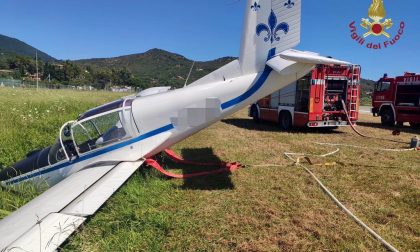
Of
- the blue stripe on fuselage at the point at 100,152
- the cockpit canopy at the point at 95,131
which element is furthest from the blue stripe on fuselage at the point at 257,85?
the cockpit canopy at the point at 95,131

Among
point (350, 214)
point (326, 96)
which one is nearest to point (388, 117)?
point (326, 96)

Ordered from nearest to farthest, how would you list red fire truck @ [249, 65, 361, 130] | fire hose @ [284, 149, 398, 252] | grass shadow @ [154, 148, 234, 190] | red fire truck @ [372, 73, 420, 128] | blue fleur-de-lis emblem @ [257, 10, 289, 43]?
fire hose @ [284, 149, 398, 252] < blue fleur-de-lis emblem @ [257, 10, 289, 43] < grass shadow @ [154, 148, 234, 190] < red fire truck @ [249, 65, 361, 130] < red fire truck @ [372, 73, 420, 128]

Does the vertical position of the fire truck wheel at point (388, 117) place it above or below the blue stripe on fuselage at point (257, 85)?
below

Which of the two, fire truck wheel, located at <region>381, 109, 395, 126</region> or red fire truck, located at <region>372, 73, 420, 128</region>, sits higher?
red fire truck, located at <region>372, 73, 420, 128</region>

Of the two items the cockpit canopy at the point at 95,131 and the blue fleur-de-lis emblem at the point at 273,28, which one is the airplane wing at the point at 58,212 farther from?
the blue fleur-de-lis emblem at the point at 273,28

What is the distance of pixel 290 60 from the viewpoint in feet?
23.4

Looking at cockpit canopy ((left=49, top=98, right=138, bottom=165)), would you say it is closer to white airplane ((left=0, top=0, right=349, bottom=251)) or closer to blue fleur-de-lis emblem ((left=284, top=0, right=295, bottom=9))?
white airplane ((left=0, top=0, right=349, bottom=251))

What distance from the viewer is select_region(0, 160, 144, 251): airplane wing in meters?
3.63

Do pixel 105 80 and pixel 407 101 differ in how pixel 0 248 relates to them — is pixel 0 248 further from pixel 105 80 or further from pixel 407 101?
pixel 105 80

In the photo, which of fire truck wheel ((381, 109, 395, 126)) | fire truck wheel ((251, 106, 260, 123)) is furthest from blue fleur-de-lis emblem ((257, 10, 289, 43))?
fire truck wheel ((381, 109, 395, 126))

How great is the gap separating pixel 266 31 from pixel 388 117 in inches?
638

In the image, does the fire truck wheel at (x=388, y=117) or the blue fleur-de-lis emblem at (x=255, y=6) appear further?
the fire truck wheel at (x=388, y=117)

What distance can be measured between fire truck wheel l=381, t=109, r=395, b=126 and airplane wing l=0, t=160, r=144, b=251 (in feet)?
61.0

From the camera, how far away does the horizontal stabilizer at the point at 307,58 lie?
262 inches
